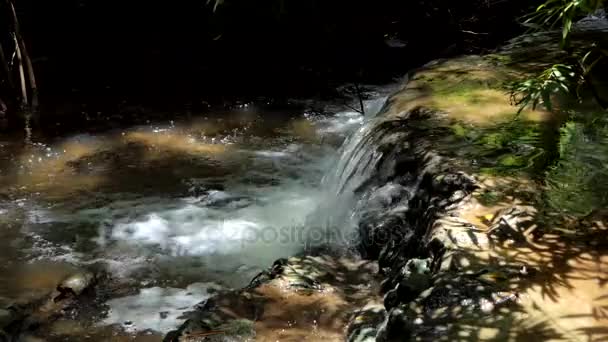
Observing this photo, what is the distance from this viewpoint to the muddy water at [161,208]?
4695 mm

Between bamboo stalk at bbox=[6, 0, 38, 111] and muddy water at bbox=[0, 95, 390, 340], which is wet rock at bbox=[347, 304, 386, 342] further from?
bamboo stalk at bbox=[6, 0, 38, 111]

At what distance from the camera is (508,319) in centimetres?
259

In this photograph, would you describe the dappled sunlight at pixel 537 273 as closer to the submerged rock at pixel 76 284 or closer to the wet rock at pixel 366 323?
the wet rock at pixel 366 323

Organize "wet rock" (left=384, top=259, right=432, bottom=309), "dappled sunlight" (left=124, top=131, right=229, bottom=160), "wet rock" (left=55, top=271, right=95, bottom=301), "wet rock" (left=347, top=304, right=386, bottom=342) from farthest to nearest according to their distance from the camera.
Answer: "dappled sunlight" (left=124, top=131, right=229, bottom=160), "wet rock" (left=55, top=271, right=95, bottom=301), "wet rock" (left=347, top=304, right=386, bottom=342), "wet rock" (left=384, top=259, right=432, bottom=309)

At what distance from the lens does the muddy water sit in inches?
185

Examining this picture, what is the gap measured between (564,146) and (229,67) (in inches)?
289

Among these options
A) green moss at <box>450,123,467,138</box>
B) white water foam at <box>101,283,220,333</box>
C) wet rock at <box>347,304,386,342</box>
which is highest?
green moss at <box>450,123,467,138</box>

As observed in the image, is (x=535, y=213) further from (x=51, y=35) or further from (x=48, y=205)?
(x=51, y=35)

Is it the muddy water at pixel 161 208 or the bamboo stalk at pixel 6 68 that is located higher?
the bamboo stalk at pixel 6 68

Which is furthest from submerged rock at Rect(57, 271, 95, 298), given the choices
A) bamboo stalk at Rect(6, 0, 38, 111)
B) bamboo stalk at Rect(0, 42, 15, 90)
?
bamboo stalk at Rect(6, 0, 38, 111)

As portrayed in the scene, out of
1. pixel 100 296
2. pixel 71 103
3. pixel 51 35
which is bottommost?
pixel 100 296

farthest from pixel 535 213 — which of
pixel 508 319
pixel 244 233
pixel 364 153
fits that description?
pixel 244 233

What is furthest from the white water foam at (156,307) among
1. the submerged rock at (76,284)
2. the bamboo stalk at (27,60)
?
the bamboo stalk at (27,60)

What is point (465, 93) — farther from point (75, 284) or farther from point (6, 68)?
point (6, 68)
